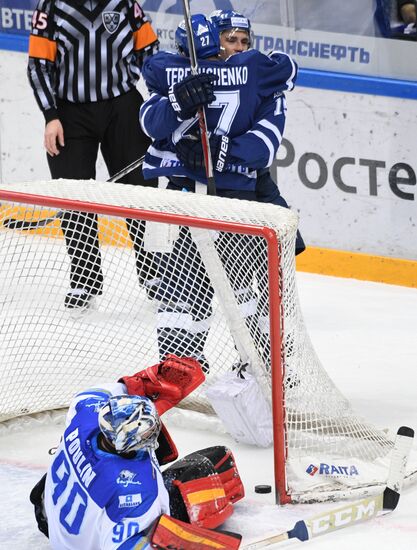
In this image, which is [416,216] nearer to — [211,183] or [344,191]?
[344,191]

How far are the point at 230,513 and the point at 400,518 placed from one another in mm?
432

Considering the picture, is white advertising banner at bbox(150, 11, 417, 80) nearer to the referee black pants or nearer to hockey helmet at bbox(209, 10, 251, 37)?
the referee black pants

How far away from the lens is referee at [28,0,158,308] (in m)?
5.30

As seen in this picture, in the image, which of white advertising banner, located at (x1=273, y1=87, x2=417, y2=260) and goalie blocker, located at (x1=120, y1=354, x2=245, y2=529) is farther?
white advertising banner, located at (x1=273, y1=87, x2=417, y2=260)

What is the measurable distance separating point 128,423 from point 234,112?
1442 millimetres

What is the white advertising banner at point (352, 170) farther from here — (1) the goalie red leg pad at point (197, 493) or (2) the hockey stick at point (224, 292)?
(1) the goalie red leg pad at point (197, 493)

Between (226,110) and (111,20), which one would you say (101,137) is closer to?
(111,20)

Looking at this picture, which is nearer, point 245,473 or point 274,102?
point 245,473

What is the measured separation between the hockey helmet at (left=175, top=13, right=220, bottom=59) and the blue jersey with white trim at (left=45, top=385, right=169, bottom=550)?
1403mm

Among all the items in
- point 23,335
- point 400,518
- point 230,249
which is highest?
point 230,249

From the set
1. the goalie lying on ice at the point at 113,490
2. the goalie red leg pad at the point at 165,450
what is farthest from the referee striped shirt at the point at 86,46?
the goalie lying on ice at the point at 113,490

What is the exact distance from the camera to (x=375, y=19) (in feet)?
19.1

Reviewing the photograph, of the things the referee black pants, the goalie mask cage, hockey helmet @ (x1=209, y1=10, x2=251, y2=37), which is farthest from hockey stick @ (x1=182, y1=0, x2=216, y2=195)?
the referee black pants

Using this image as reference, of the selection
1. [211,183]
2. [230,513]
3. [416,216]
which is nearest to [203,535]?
[230,513]
